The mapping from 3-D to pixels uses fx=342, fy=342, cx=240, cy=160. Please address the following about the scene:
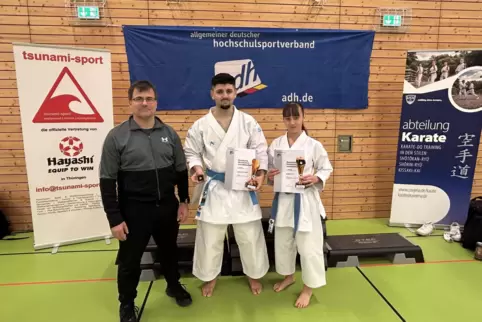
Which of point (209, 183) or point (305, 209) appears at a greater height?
point (209, 183)

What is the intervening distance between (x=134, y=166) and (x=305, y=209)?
4.20ft

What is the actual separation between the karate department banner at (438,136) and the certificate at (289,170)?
86.1 inches

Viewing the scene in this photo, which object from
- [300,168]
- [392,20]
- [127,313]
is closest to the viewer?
[127,313]

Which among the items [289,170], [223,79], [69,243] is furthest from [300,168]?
[69,243]

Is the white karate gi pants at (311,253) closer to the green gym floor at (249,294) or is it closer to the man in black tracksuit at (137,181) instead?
the green gym floor at (249,294)

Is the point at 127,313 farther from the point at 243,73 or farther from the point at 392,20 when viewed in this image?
the point at 392,20

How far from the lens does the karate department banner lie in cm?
395

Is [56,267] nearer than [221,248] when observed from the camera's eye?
No

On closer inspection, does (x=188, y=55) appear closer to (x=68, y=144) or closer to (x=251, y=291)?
(x=68, y=144)

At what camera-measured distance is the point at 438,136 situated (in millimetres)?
4047

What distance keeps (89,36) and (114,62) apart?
1.28 feet

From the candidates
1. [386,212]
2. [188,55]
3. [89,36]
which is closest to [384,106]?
[386,212]

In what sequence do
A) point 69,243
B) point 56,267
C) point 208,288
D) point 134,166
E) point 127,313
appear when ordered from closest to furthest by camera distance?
point 134,166 → point 127,313 → point 208,288 → point 56,267 → point 69,243

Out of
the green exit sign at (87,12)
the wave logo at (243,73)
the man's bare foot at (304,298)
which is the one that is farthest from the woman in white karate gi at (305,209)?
the green exit sign at (87,12)
